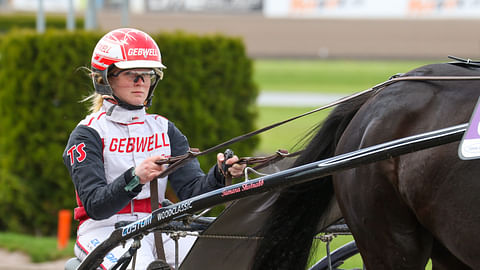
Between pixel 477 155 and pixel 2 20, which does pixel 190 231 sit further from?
pixel 2 20

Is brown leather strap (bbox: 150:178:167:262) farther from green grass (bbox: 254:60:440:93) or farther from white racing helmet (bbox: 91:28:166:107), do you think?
green grass (bbox: 254:60:440:93)

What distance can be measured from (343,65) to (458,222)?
25.6 m

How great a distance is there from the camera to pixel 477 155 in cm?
207

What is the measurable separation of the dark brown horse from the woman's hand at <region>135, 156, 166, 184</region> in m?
0.64

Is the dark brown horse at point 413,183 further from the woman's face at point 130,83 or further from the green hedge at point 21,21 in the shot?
the green hedge at point 21,21

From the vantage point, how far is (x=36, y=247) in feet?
20.0

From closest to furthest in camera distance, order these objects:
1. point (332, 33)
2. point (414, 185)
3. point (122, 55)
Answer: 1. point (414, 185)
2. point (122, 55)
3. point (332, 33)

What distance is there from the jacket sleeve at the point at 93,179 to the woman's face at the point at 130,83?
7.7 inches

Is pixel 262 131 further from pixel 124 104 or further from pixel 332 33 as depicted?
pixel 332 33

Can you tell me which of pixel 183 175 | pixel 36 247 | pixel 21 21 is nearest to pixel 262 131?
pixel 183 175

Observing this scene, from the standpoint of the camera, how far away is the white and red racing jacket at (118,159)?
2.85m

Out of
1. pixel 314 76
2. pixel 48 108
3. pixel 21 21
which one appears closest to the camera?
pixel 48 108

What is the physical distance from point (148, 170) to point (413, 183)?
98 cm

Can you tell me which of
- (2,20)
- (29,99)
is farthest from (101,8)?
(29,99)
